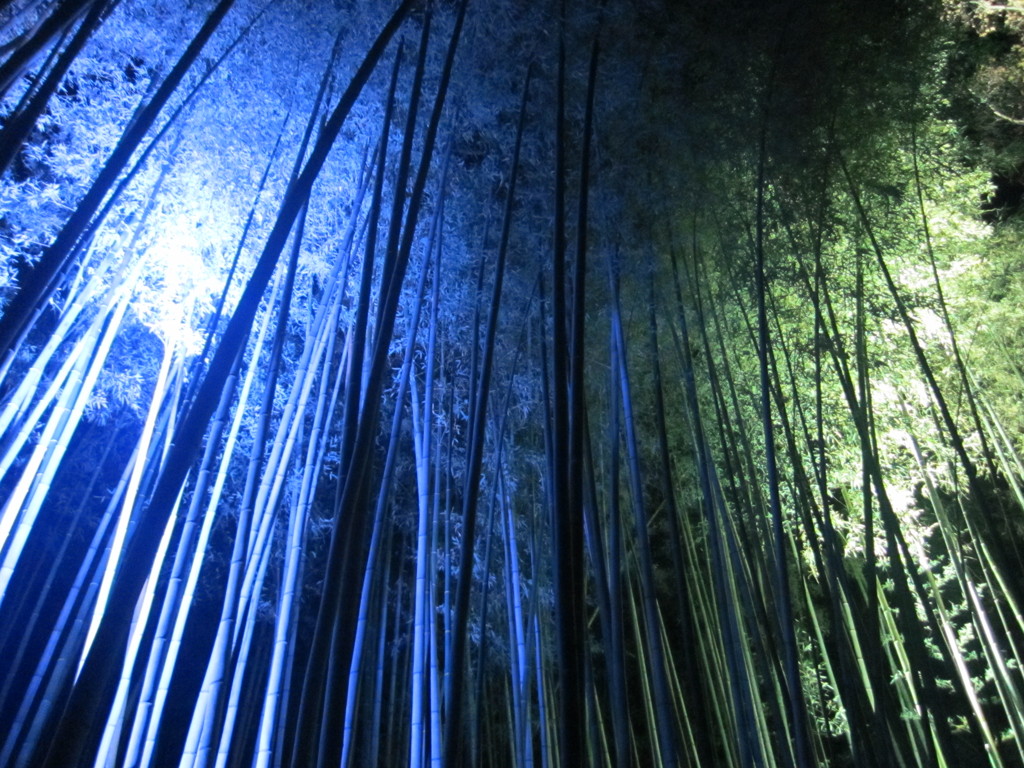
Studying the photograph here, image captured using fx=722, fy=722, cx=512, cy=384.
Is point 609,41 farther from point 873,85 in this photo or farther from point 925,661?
point 925,661

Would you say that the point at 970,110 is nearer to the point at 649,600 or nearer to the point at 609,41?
the point at 609,41

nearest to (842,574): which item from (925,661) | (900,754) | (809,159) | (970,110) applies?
(925,661)

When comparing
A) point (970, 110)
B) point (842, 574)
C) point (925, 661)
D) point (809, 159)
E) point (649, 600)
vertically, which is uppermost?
point (970, 110)

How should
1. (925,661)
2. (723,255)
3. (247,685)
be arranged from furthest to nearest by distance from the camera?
(247,685)
(723,255)
(925,661)

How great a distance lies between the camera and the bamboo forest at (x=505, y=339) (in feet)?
6.57

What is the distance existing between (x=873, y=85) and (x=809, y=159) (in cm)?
42

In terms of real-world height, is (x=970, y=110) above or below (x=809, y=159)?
above

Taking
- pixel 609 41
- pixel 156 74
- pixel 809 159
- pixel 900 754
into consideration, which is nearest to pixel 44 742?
pixel 900 754

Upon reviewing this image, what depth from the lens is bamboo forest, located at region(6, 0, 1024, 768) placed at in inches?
78.8

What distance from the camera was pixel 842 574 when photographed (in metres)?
2.27

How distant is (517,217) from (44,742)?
2517mm

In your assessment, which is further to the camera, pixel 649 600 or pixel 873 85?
pixel 873 85

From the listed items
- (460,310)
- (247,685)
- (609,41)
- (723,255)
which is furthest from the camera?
(247,685)

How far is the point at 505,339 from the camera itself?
11.4 feet
